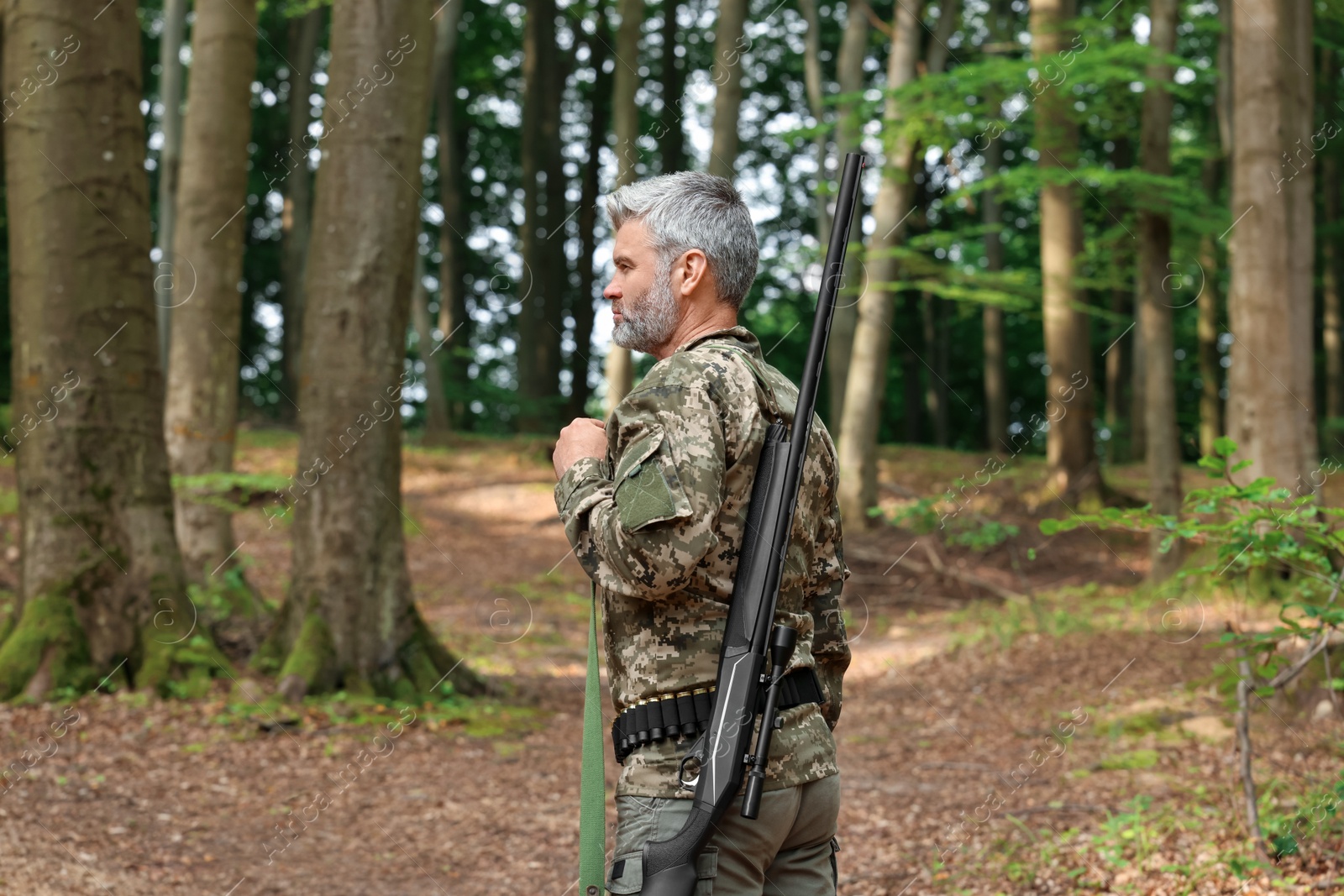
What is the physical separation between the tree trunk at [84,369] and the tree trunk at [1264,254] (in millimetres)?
6900

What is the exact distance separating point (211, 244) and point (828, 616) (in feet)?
28.9

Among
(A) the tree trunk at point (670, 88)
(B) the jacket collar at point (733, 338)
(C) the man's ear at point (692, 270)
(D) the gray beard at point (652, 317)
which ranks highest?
(A) the tree trunk at point (670, 88)

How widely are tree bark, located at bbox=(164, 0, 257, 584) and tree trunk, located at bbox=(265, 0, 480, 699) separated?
2960 mm

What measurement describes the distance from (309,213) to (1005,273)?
1383cm

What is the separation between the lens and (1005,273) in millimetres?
13781

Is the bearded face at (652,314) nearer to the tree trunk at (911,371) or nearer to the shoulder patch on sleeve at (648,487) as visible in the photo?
the shoulder patch on sleeve at (648,487)

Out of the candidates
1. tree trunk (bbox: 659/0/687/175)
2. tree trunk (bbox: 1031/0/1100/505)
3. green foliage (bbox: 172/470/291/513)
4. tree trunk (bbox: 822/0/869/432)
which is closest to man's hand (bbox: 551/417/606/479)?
green foliage (bbox: 172/470/291/513)

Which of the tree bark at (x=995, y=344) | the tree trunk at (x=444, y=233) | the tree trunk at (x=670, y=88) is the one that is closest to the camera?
the tree trunk at (x=444, y=233)

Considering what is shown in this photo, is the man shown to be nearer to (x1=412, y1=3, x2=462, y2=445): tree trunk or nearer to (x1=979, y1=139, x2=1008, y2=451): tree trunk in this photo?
(x1=412, y1=3, x2=462, y2=445): tree trunk

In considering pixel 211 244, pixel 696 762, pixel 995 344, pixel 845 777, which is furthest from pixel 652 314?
pixel 995 344

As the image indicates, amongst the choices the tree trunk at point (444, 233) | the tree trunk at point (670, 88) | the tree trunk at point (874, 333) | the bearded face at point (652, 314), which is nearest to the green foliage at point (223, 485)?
the bearded face at point (652, 314)

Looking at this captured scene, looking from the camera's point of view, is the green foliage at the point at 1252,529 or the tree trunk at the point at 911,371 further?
the tree trunk at the point at 911,371

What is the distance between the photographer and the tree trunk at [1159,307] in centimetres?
1139

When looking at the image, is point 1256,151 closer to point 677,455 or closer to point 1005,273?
point 1005,273
